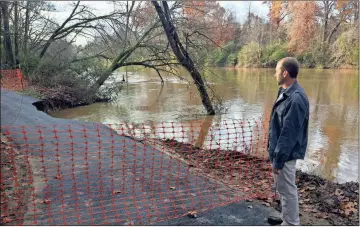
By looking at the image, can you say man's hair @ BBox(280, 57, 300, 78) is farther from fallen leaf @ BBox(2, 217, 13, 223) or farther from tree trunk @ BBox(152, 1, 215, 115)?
tree trunk @ BBox(152, 1, 215, 115)

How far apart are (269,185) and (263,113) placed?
8702 mm

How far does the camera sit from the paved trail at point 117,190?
3916mm

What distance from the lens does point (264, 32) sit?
Answer: 41.4m

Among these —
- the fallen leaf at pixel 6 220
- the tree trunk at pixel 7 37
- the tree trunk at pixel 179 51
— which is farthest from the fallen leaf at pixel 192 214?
the tree trunk at pixel 179 51

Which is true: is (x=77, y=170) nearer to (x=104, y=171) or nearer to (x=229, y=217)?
(x=104, y=171)

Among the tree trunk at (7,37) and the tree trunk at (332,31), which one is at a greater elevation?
the tree trunk at (332,31)

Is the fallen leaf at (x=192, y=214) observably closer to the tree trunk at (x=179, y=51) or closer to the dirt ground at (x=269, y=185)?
the dirt ground at (x=269, y=185)

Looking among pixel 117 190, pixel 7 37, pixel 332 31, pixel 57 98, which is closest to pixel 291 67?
pixel 117 190

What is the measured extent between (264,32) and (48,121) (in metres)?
36.5

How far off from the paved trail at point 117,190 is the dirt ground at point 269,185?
0.43 m

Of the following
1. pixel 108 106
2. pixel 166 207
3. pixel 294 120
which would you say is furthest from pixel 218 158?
pixel 108 106

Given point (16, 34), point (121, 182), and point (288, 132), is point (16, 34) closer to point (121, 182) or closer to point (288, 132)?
point (121, 182)

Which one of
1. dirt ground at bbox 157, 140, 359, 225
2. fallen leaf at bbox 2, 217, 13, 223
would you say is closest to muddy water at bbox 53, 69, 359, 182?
dirt ground at bbox 157, 140, 359, 225

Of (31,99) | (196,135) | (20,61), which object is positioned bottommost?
(196,135)
